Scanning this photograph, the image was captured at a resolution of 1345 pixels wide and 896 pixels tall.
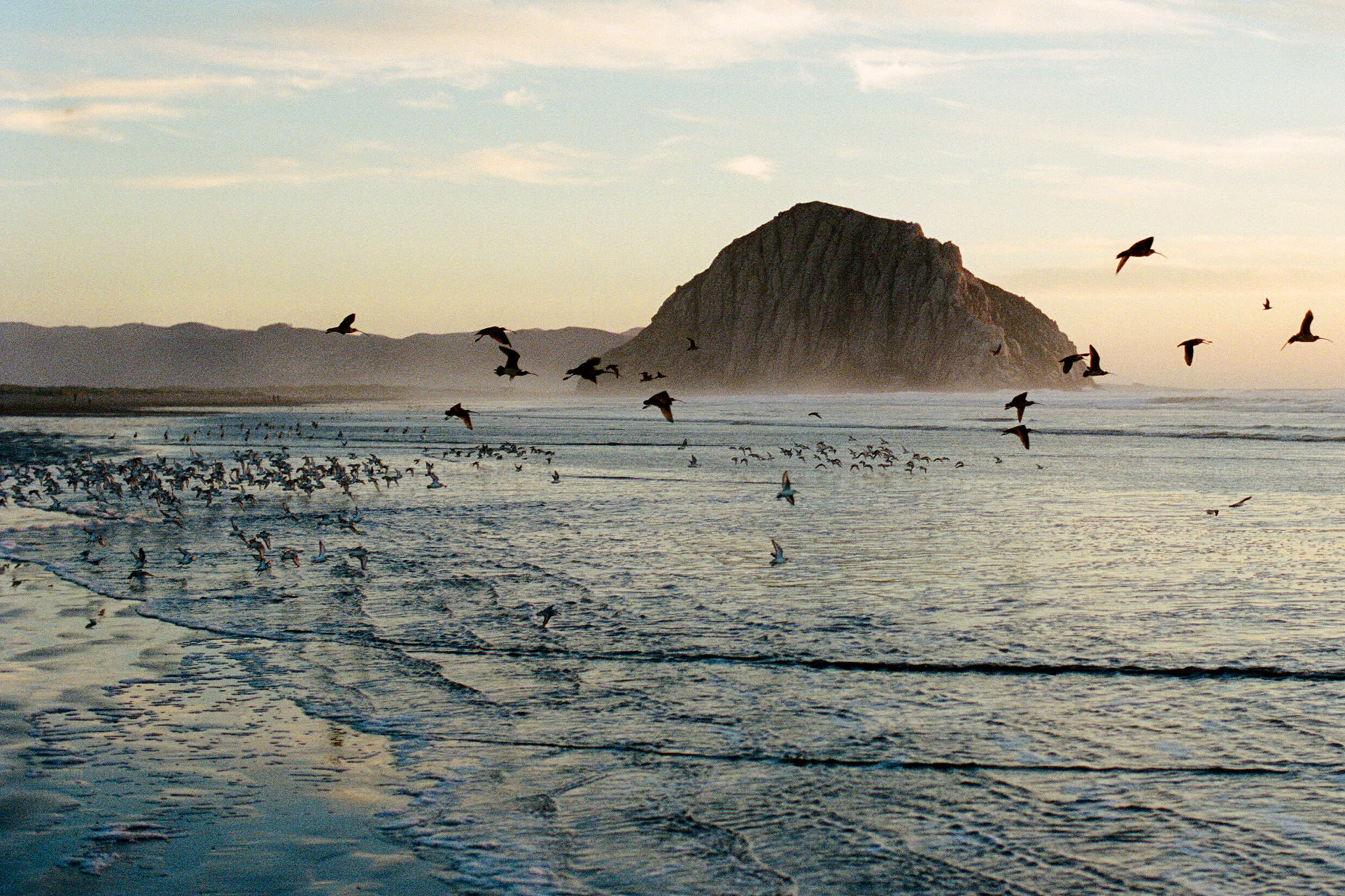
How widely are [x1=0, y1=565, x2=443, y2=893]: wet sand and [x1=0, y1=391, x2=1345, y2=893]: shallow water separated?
0.17 ft

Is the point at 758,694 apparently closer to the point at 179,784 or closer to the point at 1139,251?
the point at 179,784

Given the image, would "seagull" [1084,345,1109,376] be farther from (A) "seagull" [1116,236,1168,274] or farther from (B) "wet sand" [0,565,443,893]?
(B) "wet sand" [0,565,443,893]

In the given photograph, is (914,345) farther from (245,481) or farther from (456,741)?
(456,741)

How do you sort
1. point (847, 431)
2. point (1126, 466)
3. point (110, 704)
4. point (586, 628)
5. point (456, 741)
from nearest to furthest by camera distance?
point (456, 741) → point (110, 704) → point (586, 628) → point (1126, 466) → point (847, 431)

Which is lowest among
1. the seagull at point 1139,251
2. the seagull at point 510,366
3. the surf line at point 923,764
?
the surf line at point 923,764

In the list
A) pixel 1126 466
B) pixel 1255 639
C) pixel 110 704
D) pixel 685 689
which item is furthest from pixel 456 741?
pixel 1126 466

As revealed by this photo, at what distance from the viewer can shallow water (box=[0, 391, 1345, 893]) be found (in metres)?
6.53

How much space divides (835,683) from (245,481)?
21051mm

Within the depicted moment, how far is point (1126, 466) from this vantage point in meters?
31.5

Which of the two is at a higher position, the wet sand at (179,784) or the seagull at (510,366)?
the seagull at (510,366)

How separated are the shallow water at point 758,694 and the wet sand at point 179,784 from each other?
0.05 meters

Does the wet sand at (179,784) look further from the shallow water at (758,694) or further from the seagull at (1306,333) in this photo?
the seagull at (1306,333)

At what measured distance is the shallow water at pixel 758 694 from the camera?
653 cm

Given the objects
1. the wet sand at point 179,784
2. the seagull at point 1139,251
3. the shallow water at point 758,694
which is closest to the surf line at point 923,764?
the shallow water at point 758,694
